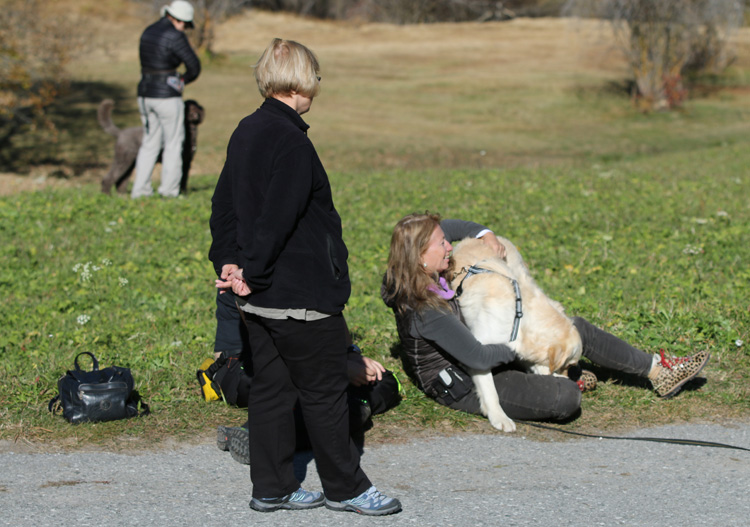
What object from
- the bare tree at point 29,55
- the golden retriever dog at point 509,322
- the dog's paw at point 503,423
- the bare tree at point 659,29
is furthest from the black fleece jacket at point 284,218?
the bare tree at point 659,29

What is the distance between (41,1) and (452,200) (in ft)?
44.2

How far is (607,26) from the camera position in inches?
1207

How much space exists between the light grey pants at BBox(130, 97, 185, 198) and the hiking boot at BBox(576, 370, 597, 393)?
7441 millimetres

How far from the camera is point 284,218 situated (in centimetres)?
330

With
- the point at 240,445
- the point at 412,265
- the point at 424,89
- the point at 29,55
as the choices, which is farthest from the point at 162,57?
the point at 424,89

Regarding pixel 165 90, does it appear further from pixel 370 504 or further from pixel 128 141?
pixel 370 504

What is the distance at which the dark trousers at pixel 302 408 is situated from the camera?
11.6ft

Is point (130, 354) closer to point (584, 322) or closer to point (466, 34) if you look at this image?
point (584, 322)

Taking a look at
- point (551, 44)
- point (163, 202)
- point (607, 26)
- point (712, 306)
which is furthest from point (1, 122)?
point (551, 44)

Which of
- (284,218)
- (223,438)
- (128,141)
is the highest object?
(284,218)

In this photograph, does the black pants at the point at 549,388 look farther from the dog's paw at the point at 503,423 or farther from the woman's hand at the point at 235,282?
the woman's hand at the point at 235,282

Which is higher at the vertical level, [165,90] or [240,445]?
[165,90]

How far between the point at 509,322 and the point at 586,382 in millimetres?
840

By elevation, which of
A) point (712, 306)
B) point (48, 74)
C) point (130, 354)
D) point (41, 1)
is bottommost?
point (130, 354)
